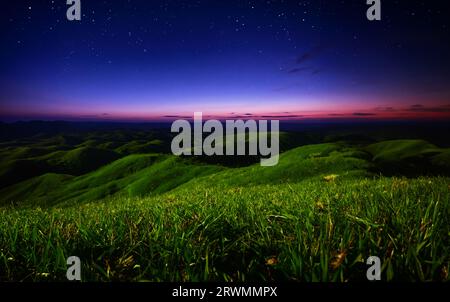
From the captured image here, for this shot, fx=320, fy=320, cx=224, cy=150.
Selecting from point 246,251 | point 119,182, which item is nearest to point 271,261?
point 246,251

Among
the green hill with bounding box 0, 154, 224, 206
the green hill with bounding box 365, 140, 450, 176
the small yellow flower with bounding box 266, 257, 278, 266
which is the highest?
the small yellow flower with bounding box 266, 257, 278, 266

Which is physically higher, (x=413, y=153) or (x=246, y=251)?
(x=246, y=251)

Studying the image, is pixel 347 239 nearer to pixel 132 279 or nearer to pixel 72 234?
pixel 132 279

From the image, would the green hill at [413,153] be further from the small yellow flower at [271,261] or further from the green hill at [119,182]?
the small yellow flower at [271,261]

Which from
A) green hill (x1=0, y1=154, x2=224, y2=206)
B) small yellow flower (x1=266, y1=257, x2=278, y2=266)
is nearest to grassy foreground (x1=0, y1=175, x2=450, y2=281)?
small yellow flower (x1=266, y1=257, x2=278, y2=266)

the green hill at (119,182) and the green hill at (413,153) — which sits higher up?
the green hill at (413,153)

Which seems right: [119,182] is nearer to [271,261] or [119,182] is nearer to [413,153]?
[413,153]

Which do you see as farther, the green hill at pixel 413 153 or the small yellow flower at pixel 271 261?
the green hill at pixel 413 153

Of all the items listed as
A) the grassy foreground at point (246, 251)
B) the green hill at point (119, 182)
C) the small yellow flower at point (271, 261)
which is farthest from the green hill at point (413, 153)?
the small yellow flower at point (271, 261)

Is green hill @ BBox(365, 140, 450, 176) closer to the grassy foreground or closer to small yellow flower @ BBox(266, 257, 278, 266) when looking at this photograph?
the grassy foreground

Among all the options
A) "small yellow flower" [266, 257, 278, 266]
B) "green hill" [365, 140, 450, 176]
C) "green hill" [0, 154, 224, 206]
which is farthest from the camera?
"green hill" [0, 154, 224, 206]
